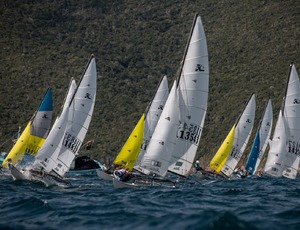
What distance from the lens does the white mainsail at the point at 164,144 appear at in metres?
29.3

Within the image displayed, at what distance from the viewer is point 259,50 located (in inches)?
3996

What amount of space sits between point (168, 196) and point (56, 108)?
5912cm

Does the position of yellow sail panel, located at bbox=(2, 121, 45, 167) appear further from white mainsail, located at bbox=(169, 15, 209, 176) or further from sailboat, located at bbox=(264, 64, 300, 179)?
sailboat, located at bbox=(264, 64, 300, 179)

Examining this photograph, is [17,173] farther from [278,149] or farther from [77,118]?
[278,149]

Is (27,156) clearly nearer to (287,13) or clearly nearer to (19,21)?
(19,21)

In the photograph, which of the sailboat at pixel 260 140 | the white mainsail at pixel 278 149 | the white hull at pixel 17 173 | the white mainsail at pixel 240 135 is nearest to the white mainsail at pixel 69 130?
the white hull at pixel 17 173

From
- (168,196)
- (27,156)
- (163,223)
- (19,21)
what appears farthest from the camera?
(19,21)

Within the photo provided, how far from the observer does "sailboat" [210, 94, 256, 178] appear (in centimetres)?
4641

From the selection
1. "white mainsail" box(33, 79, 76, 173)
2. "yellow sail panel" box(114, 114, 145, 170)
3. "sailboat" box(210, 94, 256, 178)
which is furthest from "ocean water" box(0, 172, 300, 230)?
"sailboat" box(210, 94, 256, 178)

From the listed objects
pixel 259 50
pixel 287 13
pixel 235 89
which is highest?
pixel 287 13

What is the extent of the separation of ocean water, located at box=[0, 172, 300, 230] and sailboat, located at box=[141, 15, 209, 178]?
1.71 m

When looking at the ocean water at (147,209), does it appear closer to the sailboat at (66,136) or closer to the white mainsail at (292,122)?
the sailboat at (66,136)

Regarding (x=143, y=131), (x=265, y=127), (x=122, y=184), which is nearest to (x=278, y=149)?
(x=265, y=127)

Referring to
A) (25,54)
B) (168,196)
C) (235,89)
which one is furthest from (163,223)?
(25,54)
